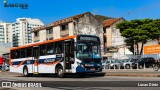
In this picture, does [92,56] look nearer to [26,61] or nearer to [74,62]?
[74,62]

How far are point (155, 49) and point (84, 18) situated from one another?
31615mm

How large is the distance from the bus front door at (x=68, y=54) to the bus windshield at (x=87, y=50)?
60 centimetres

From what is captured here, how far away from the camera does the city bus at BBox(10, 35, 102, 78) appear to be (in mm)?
25203

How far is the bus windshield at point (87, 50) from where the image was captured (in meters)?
25.2

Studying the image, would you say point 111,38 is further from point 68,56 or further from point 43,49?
point 68,56

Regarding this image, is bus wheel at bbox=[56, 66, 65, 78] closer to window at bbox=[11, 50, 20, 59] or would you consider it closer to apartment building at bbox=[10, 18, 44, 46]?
window at bbox=[11, 50, 20, 59]

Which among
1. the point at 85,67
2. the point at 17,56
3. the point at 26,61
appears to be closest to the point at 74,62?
the point at 85,67

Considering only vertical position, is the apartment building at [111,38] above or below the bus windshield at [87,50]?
Answer: above

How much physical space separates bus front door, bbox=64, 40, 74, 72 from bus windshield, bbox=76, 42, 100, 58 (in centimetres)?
60

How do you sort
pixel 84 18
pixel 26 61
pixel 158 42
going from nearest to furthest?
pixel 26 61 → pixel 158 42 → pixel 84 18

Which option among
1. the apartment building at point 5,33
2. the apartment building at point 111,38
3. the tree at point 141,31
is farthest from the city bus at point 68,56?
the apartment building at point 5,33

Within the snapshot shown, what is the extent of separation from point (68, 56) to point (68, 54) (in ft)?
0.49

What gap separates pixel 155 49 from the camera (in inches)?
1852

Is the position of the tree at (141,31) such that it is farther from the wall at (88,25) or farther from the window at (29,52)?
the window at (29,52)
